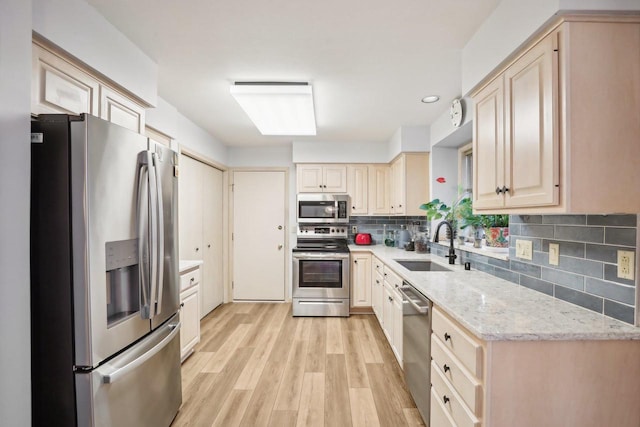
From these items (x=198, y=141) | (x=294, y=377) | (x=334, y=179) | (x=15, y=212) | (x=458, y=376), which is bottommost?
(x=294, y=377)

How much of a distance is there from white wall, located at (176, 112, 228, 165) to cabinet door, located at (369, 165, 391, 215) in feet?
7.03

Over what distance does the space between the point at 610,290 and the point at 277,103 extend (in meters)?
2.35

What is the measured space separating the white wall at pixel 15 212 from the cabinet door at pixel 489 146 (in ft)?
6.74

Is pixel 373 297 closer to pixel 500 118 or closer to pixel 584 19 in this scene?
pixel 500 118

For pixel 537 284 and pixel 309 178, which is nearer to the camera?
pixel 537 284

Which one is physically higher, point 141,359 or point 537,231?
point 537,231

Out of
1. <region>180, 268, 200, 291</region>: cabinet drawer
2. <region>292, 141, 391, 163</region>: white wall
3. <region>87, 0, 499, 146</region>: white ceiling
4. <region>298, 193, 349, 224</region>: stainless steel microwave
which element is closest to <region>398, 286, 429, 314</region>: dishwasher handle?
<region>87, 0, 499, 146</region>: white ceiling

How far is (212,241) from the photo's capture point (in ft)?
13.7

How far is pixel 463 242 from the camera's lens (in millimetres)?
2729

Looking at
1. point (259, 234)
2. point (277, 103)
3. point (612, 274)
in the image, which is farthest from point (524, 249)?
point (259, 234)

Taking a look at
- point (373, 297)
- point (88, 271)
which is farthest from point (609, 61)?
point (373, 297)

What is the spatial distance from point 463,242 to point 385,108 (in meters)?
1.47

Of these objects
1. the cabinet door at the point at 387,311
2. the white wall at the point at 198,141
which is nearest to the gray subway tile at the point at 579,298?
the cabinet door at the point at 387,311

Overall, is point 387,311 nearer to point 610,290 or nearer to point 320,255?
point 320,255
